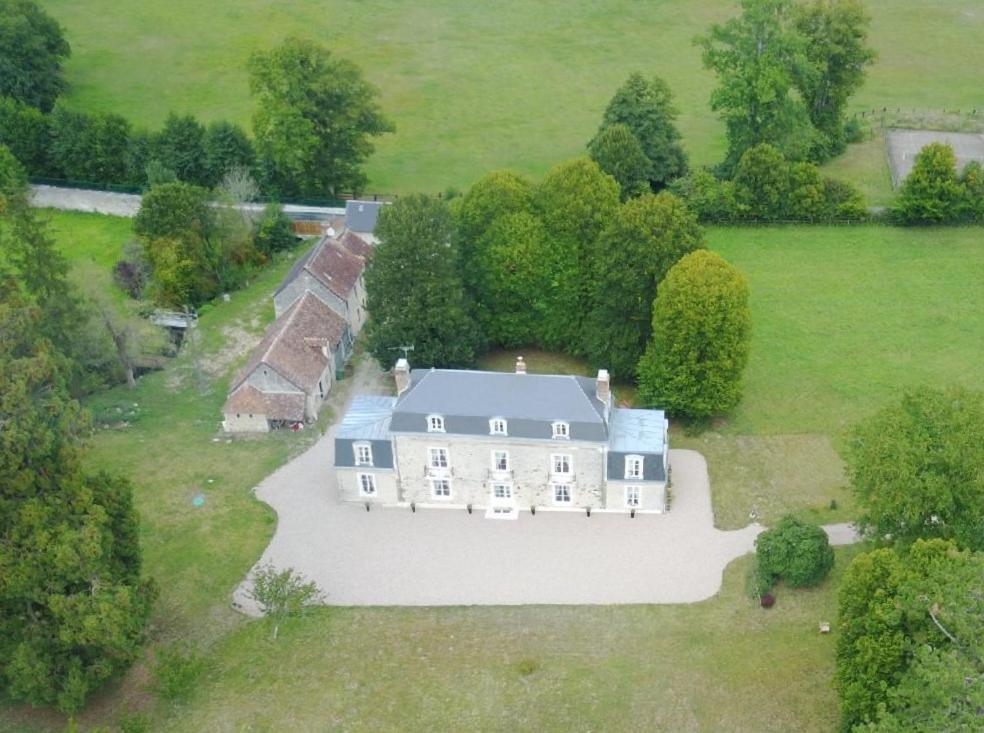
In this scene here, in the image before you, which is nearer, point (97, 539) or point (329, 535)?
point (97, 539)

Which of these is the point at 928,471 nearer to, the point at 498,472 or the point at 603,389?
the point at 603,389

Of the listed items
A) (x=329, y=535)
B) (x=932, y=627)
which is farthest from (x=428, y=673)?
(x=932, y=627)

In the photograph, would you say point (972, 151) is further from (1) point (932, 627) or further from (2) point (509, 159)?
(1) point (932, 627)

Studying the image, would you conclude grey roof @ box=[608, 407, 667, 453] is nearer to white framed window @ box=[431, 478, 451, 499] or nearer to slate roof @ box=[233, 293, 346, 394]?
white framed window @ box=[431, 478, 451, 499]

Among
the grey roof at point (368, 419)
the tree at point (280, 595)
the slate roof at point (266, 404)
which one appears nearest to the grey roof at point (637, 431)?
the grey roof at point (368, 419)

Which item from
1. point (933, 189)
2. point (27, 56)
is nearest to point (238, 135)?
point (27, 56)

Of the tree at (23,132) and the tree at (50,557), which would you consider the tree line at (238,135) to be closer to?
the tree at (23,132)
